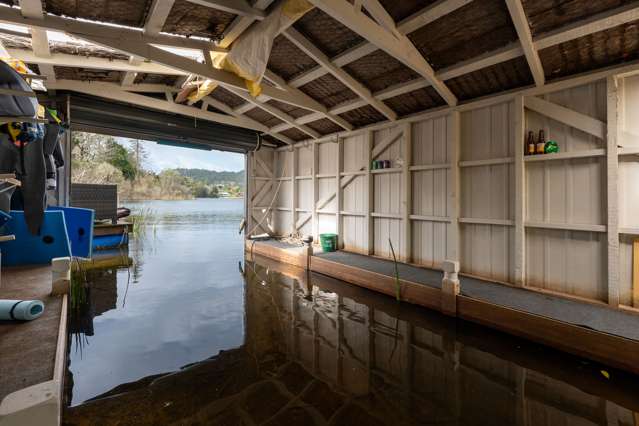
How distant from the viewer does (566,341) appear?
3.01 metres

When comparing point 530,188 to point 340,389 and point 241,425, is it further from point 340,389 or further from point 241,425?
point 241,425

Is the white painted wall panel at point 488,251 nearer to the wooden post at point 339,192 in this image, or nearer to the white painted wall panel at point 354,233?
the white painted wall panel at point 354,233

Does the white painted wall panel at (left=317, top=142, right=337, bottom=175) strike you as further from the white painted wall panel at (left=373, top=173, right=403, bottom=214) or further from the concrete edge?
the concrete edge

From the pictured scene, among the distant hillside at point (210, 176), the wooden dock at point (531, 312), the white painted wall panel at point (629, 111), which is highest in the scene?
the distant hillside at point (210, 176)

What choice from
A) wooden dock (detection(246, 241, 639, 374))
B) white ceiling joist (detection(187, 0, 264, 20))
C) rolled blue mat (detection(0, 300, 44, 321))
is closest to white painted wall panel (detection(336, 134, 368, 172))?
wooden dock (detection(246, 241, 639, 374))

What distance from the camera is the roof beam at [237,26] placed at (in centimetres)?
348

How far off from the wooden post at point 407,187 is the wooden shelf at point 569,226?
1893mm

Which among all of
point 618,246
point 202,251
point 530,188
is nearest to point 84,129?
point 202,251

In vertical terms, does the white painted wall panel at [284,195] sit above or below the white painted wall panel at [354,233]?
above

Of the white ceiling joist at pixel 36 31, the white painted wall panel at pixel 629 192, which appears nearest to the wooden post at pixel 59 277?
the white ceiling joist at pixel 36 31

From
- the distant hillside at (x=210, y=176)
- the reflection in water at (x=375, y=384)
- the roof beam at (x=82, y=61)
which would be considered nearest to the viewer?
the reflection in water at (x=375, y=384)

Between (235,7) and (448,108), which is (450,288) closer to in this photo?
(448,108)

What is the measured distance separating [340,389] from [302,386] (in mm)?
315

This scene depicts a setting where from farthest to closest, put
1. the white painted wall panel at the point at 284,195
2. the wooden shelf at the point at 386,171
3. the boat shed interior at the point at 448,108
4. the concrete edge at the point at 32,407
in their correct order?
the white painted wall panel at the point at 284,195 < the wooden shelf at the point at 386,171 < the boat shed interior at the point at 448,108 < the concrete edge at the point at 32,407
